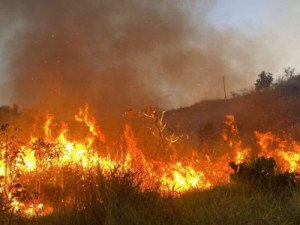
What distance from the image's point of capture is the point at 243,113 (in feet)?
117

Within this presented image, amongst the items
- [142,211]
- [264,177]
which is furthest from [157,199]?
[264,177]

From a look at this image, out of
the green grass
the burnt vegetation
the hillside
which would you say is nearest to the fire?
the burnt vegetation

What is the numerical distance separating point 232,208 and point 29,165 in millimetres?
10751

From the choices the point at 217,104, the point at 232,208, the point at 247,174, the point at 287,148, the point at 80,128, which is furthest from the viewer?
the point at 217,104

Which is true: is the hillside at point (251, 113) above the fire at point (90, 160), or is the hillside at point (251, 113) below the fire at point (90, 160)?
above

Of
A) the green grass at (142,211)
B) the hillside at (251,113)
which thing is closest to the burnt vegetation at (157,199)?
the green grass at (142,211)

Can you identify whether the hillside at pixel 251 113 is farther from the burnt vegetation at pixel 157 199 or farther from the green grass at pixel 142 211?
the green grass at pixel 142 211

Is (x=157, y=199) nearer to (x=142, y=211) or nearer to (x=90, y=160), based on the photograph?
(x=142, y=211)

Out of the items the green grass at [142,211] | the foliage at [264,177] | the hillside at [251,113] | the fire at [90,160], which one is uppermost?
the hillside at [251,113]

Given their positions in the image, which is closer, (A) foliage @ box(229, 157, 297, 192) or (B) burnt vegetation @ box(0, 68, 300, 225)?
(B) burnt vegetation @ box(0, 68, 300, 225)

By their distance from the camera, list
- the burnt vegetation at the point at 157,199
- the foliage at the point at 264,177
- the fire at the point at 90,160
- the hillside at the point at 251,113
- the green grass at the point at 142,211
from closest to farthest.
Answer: the green grass at the point at 142,211
the burnt vegetation at the point at 157,199
the foliage at the point at 264,177
the fire at the point at 90,160
the hillside at the point at 251,113

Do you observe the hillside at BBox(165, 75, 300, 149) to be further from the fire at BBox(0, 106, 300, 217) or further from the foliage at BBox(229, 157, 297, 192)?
the foliage at BBox(229, 157, 297, 192)

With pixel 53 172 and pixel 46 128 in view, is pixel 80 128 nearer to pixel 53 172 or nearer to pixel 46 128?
pixel 46 128

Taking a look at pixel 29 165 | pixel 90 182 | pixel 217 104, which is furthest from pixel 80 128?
pixel 217 104
